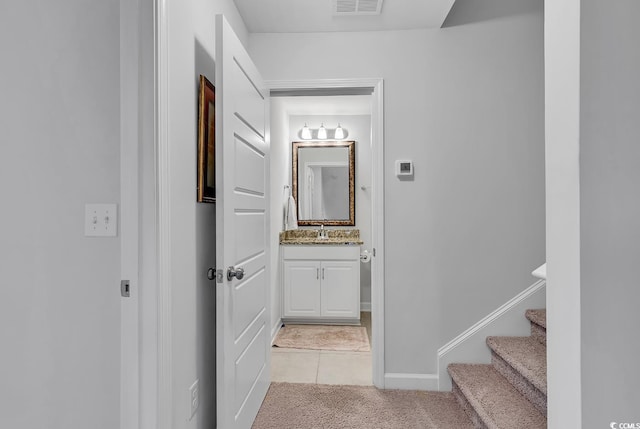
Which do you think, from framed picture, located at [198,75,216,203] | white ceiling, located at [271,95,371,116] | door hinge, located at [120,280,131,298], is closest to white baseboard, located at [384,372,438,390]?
framed picture, located at [198,75,216,203]

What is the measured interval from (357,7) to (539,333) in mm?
2262

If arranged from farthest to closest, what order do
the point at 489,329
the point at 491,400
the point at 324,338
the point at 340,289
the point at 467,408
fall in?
the point at 340,289, the point at 324,338, the point at 489,329, the point at 467,408, the point at 491,400

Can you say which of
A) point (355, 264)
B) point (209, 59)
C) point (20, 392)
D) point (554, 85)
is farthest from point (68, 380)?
point (355, 264)

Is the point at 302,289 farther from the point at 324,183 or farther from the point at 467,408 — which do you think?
the point at 467,408

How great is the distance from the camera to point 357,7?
2193mm

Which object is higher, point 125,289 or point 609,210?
point 609,210

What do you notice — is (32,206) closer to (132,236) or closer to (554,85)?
(132,236)

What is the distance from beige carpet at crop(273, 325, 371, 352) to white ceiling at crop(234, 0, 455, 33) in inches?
98.4

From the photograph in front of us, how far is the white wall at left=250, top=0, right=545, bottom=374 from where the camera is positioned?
2.41 meters

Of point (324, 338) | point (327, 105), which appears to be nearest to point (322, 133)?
point (327, 105)

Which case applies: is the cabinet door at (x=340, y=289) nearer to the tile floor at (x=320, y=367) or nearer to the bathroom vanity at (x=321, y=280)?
the bathroom vanity at (x=321, y=280)

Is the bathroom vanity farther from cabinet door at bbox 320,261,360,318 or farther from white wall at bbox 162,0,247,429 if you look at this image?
white wall at bbox 162,0,247,429

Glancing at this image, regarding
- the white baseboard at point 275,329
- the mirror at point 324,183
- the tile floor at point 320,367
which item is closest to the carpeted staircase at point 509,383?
the tile floor at point 320,367

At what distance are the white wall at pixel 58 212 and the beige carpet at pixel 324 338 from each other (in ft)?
6.87
